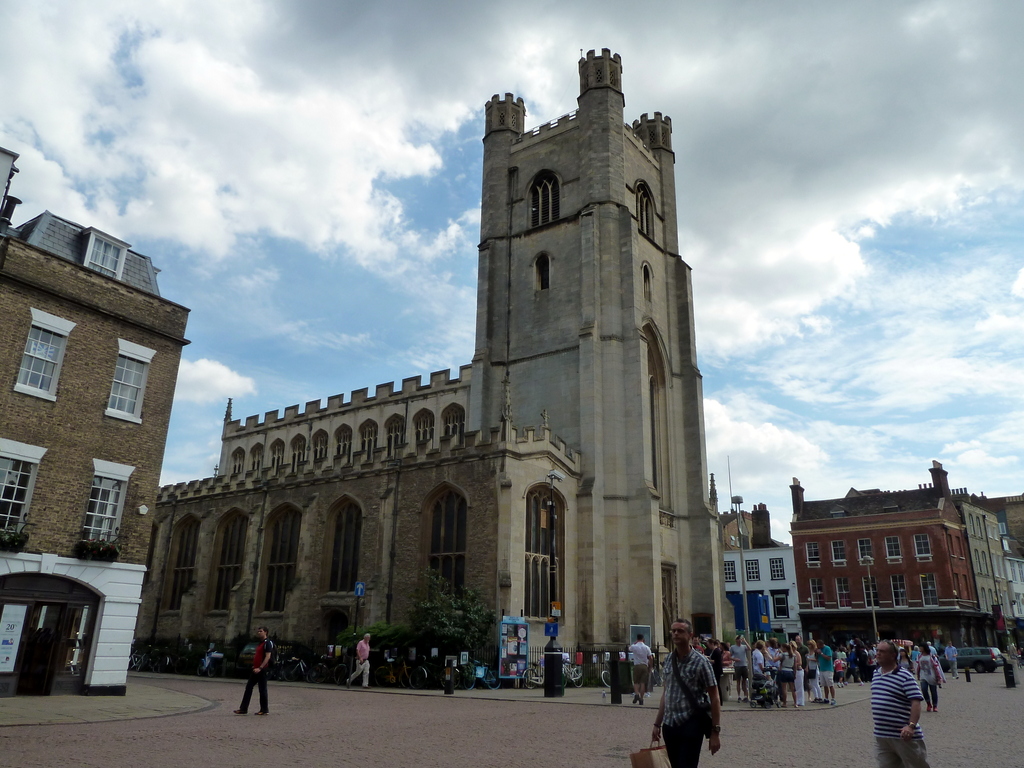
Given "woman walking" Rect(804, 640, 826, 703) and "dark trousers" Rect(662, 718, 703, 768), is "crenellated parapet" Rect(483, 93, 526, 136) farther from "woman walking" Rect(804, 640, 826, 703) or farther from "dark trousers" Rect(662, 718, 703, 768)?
"dark trousers" Rect(662, 718, 703, 768)

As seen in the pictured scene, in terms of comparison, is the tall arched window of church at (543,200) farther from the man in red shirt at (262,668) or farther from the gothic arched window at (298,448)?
the man in red shirt at (262,668)

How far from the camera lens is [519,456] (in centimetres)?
2767

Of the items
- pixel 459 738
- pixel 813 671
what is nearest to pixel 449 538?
pixel 813 671

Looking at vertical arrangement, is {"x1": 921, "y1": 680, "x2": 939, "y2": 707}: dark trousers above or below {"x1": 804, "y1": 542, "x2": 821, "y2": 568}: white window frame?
below

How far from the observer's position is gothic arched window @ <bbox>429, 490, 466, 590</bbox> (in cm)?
2773

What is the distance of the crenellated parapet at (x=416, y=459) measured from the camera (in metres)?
28.0

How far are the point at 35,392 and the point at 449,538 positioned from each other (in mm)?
15090

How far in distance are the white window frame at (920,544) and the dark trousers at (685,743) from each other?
52.0 meters

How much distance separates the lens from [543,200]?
39.7m

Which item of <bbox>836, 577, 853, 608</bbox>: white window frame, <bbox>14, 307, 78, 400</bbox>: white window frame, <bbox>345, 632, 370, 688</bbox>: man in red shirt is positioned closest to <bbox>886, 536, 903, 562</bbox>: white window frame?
<bbox>836, 577, 853, 608</bbox>: white window frame

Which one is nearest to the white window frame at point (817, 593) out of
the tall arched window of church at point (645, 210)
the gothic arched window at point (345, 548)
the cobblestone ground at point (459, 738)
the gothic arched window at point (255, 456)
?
the tall arched window of church at point (645, 210)

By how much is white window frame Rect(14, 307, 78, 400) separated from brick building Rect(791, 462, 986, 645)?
1859 inches

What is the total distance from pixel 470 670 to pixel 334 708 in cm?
780

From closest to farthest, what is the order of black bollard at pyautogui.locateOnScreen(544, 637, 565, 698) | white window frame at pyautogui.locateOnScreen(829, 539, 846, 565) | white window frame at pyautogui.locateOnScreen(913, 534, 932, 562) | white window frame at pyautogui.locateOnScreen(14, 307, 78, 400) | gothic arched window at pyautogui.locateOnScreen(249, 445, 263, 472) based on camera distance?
white window frame at pyautogui.locateOnScreen(14, 307, 78, 400)
black bollard at pyautogui.locateOnScreen(544, 637, 565, 698)
gothic arched window at pyautogui.locateOnScreen(249, 445, 263, 472)
white window frame at pyautogui.locateOnScreen(913, 534, 932, 562)
white window frame at pyautogui.locateOnScreen(829, 539, 846, 565)
